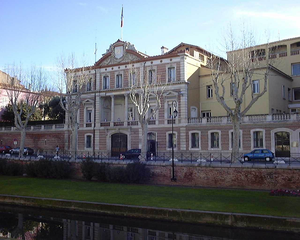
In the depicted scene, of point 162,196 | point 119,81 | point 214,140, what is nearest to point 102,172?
point 162,196

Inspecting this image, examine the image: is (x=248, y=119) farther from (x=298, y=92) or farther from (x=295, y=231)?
(x=295, y=231)

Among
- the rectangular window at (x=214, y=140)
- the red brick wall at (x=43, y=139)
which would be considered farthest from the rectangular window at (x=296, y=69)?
the red brick wall at (x=43, y=139)

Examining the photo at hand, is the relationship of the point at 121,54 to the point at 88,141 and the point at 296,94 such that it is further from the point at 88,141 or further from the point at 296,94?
the point at 296,94

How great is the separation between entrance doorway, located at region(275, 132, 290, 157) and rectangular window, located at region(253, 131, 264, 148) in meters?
1.56

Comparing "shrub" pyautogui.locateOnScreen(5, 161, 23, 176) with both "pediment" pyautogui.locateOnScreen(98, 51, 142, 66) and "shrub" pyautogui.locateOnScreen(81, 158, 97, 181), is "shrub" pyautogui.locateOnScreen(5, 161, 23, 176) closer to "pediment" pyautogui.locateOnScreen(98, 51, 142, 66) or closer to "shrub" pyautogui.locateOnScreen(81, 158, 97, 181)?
"shrub" pyautogui.locateOnScreen(81, 158, 97, 181)

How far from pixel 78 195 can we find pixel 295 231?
13622 millimetres

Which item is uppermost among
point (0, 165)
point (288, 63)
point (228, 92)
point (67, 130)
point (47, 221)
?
point (288, 63)

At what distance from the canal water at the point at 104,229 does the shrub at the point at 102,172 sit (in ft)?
28.2

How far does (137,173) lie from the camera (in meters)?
26.9

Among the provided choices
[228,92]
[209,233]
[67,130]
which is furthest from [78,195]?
[67,130]

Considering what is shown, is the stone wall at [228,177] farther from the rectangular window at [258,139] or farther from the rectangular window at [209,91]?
the rectangular window at [209,91]

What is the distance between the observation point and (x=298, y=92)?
4666 centimetres

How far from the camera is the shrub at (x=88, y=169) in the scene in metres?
29.0

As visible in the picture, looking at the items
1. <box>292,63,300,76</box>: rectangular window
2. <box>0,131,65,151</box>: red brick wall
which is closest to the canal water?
<box>0,131,65,151</box>: red brick wall
